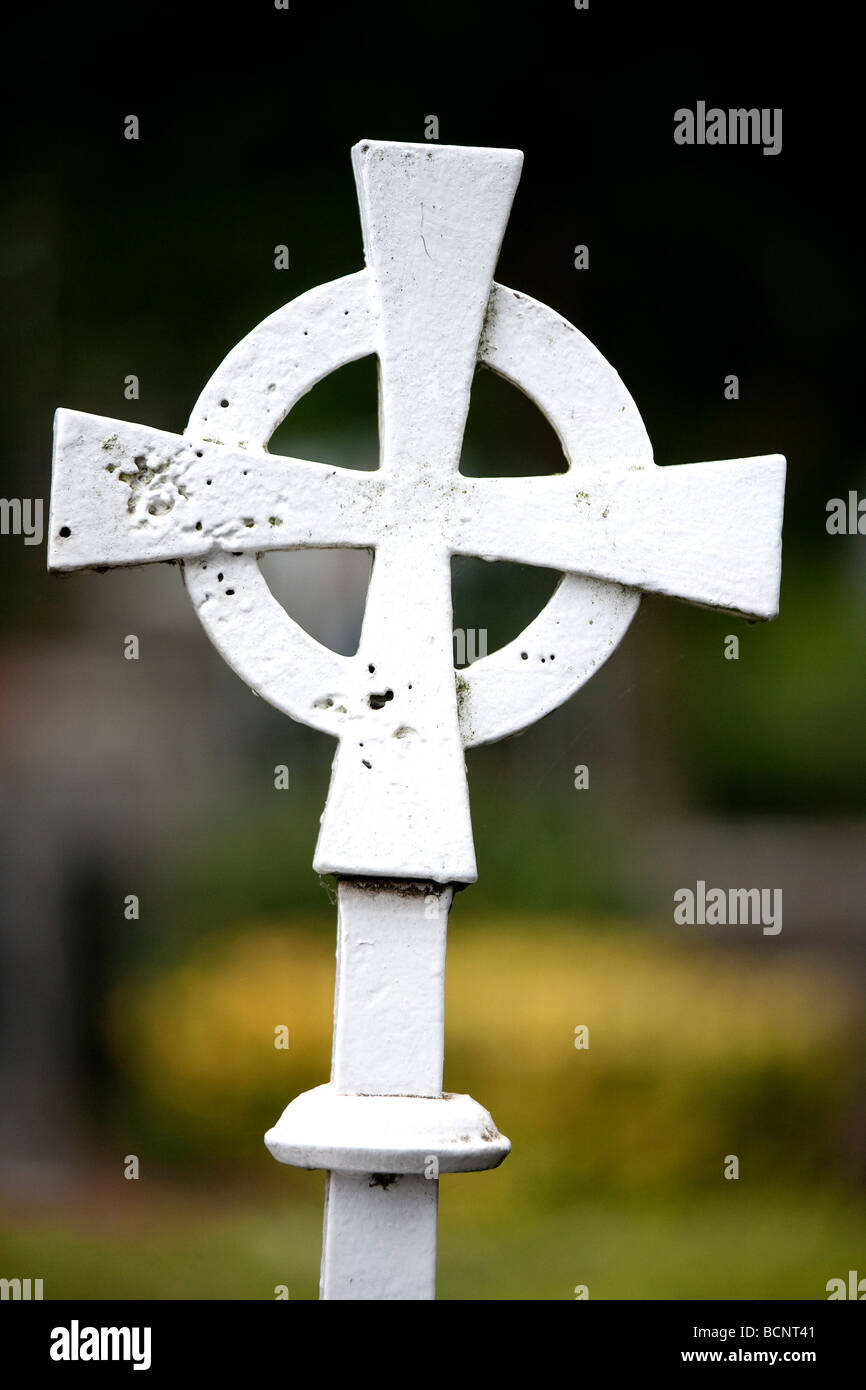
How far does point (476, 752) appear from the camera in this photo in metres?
4.73

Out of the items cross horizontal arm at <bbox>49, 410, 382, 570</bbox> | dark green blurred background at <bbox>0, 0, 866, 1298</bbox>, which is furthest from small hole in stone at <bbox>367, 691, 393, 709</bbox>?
dark green blurred background at <bbox>0, 0, 866, 1298</bbox>

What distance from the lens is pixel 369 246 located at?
6.81 ft

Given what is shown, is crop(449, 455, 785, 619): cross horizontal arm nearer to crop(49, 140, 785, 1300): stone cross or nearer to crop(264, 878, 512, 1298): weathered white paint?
crop(49, 140, 785, 1300): stone cross

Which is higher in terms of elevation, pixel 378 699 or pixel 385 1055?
pixel 378 699

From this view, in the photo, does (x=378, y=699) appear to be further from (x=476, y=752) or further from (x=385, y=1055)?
(x=476, y=752)

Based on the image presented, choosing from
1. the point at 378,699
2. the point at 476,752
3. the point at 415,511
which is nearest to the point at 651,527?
the point at 415,511

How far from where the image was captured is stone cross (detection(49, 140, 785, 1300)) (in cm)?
198

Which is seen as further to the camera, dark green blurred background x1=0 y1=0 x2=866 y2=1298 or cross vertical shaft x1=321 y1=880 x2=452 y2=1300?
dark green blurred background x1=0 y1=0 x2=866 y2=1298

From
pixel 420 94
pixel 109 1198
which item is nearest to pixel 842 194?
pixel 420 94

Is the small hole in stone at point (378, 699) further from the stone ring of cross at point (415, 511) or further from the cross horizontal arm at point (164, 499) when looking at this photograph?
the cross horizontal arm at point (164, 499)

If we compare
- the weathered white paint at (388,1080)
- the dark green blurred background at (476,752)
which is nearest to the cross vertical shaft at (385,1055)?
the weathered white paint at (388,1080)

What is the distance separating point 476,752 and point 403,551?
8.86 feet

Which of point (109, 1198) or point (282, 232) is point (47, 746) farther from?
point (282, 232)

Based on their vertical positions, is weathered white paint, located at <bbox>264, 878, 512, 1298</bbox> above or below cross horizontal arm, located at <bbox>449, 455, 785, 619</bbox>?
below
